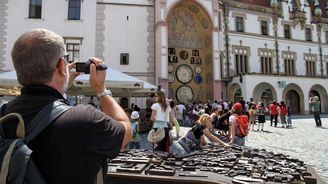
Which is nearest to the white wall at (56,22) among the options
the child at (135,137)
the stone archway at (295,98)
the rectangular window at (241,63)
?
the child at (135,137)

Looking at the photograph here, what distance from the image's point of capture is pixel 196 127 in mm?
6297

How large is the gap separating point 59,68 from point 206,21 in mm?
23234

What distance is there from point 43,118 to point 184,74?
79.2ft

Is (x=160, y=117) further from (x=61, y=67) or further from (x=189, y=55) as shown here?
(x=189, y=55)

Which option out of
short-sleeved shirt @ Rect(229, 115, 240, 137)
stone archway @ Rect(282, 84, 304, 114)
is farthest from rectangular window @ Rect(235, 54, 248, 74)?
short-sleeved shirt @ Rect(229, 115, 240, 137)

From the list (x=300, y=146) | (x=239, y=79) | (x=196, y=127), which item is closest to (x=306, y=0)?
(x=239, y=79)

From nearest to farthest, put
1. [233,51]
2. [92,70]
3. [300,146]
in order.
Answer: [92,70] < [300,146] < [233,51]

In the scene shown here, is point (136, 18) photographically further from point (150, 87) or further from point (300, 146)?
point (300, 146)

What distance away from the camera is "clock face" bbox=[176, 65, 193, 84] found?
986 inches

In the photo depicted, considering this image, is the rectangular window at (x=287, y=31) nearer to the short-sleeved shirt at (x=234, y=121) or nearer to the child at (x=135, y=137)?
the short-sleeved shirt at (x=234, y=121)

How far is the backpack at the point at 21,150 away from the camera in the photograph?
3.81 ft

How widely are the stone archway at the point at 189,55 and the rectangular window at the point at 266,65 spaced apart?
298 inches

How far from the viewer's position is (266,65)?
95.8 ft

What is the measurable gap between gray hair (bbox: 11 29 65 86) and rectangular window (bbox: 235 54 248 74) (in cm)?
2735
